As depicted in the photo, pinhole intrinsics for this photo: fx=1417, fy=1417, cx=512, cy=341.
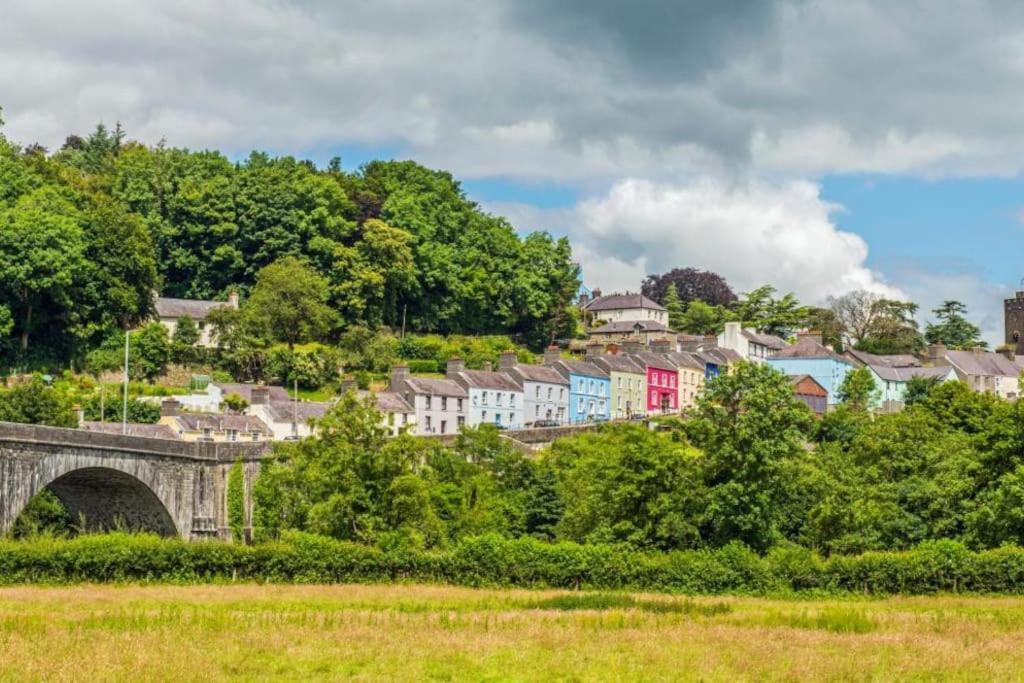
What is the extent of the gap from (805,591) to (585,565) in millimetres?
7512

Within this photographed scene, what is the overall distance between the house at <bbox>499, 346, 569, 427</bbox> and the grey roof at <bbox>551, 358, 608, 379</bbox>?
0.81 metres

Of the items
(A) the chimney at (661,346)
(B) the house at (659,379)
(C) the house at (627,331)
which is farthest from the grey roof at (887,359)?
(C) the house at (627,331)

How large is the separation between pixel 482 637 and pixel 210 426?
2016 inches

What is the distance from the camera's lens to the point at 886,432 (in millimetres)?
67812

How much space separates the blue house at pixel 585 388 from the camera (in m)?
109

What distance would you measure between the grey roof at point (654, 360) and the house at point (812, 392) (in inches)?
466

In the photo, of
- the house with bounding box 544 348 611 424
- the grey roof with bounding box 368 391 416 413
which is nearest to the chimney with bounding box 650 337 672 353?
the house with bounding box 544 348 611 424

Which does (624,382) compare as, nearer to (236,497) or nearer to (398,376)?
(398,376)

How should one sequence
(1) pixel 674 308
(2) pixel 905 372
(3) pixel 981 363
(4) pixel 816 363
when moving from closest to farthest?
(4) pixel 816 363 → (2) pixel 905 372 → (3) pixel 981 363 → (1) pixel 674 308

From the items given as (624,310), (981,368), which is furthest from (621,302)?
(981,368)

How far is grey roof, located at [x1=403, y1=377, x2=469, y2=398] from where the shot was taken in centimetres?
9362

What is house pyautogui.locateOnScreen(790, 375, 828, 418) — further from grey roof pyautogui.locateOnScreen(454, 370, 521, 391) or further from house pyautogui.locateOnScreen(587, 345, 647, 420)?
grey roof pyautogui.locateOnScreen(454, 370, 521, 391)

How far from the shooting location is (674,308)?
159m

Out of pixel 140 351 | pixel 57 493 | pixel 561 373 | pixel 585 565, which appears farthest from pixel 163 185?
pixel 585 565
